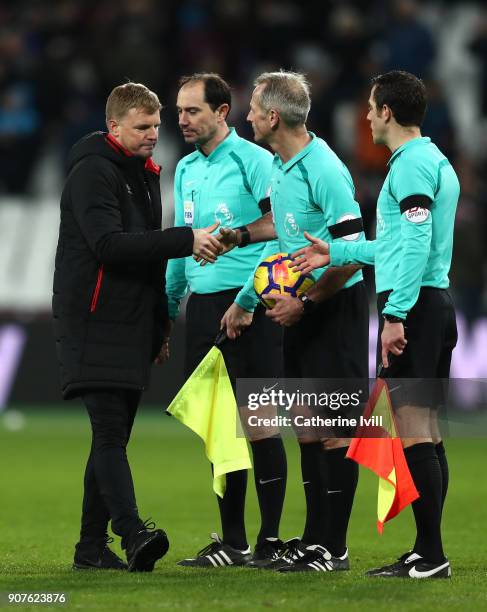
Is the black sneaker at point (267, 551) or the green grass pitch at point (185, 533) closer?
the green grass pitch at point (185, 533)

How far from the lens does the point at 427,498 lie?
6293 millimetres

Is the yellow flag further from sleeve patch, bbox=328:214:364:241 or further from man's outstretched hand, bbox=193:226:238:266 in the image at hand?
sleeve patch, bbox=328:214:364:241

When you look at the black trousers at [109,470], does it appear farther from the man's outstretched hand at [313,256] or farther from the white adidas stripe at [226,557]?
the man's outstretched hand at [313,256]

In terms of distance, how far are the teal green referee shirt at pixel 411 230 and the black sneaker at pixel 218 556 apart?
5.26ft

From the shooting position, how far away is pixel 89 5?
19.5 m

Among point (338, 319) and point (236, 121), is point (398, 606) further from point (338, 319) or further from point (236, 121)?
point (236, 121)

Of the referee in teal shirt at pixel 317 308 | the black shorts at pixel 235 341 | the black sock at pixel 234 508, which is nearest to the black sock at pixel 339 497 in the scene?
the referee in teal shirt at pixel 317 308

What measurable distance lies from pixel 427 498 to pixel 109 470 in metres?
1.48

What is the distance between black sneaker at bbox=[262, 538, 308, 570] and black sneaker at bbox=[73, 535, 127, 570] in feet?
2.38

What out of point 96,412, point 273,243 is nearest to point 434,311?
point 273,243

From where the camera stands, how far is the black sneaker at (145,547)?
20.7 feet

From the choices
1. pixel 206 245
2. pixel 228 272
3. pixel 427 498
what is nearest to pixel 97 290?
pixel 206 245

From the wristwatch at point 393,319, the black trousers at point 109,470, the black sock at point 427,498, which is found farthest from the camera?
the black trousers at point 109,470

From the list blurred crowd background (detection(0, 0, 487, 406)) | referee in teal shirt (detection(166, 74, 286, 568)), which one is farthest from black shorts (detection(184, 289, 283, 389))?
blurred crowd background (detection(0, 0, 487, 406))
